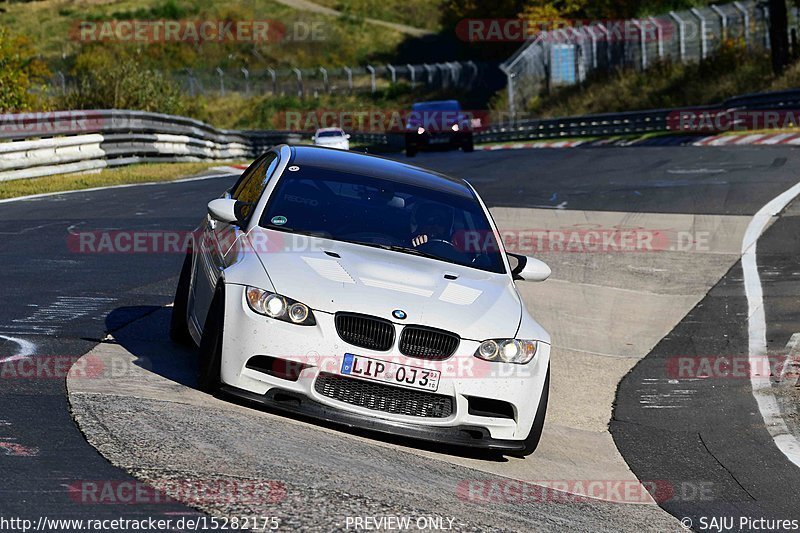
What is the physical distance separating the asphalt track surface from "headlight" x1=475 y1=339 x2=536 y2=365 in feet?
3.41

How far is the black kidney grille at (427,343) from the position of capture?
22.3ft

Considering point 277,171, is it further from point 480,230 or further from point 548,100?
point 548,100

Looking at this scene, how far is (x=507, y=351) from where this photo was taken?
23.0 feet

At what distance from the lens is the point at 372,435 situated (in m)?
6.99

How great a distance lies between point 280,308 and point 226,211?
1228mm

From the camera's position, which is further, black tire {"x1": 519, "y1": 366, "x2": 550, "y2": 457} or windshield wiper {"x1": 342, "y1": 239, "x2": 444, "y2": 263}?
windshield wiper {"x1": 342, "y1": 239, "x2": 444, "y2": 263}

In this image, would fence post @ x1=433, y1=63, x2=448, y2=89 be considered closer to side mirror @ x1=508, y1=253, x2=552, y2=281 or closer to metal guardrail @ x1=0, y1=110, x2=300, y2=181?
metal guardrail @ x1=0, y1=110, x2=300, y2=181

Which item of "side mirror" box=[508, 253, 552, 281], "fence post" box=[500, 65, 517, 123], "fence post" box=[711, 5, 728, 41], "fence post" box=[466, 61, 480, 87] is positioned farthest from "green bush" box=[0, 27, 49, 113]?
"fence post" box=[466, 61, 480, 87]

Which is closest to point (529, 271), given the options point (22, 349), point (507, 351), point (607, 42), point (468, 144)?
point (507, 351)

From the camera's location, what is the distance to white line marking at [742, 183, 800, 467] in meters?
8.11

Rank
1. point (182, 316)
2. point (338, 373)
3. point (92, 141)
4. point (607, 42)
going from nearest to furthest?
1. point (338, 373)
2. point (182, 316)
3. point (92, 141)
4. point (607, 42)

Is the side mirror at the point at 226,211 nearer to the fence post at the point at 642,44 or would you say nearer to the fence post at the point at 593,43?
the fence post at the point at 642,44

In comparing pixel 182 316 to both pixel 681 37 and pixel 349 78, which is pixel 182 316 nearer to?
pixel 681 37

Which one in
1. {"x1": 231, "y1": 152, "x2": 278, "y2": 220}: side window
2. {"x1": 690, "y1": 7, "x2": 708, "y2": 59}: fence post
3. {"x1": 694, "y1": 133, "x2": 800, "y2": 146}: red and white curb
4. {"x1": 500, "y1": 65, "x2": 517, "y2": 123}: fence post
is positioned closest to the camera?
{"x1": 231, "y1": 152, "x2": 278, "y2": 220}: side window
